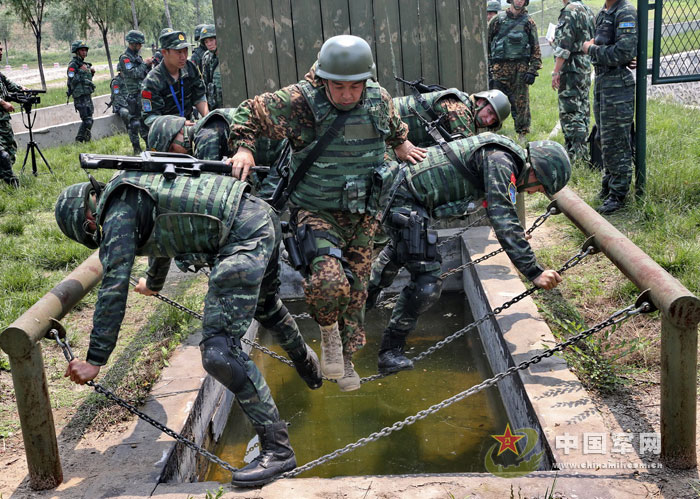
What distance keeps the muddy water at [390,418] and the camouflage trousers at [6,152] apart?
5.94 m

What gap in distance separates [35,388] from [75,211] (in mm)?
800

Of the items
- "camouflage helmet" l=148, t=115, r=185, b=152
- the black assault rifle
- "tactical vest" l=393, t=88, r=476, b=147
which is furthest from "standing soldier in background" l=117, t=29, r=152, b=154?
the black assault rifle

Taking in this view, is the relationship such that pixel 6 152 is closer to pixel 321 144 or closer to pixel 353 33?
pixel 353 33

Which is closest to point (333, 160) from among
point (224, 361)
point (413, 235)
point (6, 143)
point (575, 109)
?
point (413, 235)

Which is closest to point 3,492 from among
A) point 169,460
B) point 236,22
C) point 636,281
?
point 169,460

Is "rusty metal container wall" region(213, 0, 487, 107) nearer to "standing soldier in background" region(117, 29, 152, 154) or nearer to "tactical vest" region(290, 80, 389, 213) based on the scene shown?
"tactical vest" region(290, 80, 389, 213)

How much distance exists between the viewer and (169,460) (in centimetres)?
338

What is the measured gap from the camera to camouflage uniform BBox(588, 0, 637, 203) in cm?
657

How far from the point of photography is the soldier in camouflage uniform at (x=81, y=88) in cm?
1406

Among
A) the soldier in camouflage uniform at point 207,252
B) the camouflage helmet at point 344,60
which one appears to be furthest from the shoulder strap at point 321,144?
the soldier in camouflage uniform at point 207,252

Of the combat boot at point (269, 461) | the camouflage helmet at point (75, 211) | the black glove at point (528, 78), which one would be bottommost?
the combat boot at point (269, 461)

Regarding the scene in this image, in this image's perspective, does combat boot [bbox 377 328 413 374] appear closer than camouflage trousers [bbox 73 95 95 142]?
Yes

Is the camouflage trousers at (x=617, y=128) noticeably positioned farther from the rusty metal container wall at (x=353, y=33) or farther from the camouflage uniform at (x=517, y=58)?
the camouflage uniform at (x=517, y=58)

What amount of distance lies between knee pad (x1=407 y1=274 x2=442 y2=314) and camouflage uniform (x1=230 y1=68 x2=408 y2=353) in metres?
0.37
